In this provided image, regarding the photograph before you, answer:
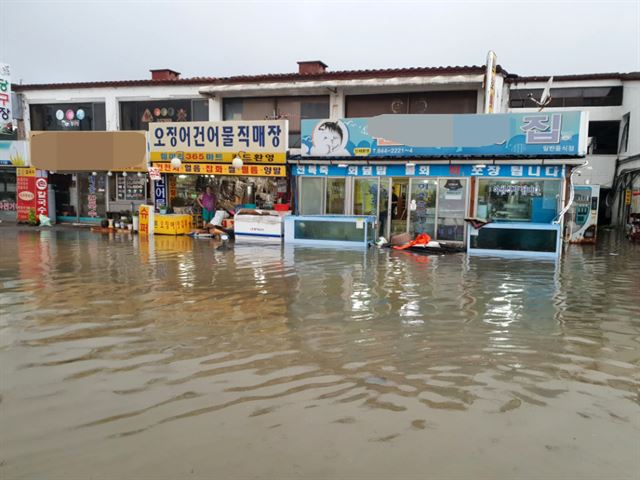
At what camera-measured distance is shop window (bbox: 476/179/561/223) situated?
587 inches

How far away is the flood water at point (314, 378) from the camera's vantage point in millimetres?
3432

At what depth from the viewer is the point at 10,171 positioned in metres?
22.4

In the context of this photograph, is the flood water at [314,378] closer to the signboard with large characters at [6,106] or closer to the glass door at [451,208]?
the glass door at [451,208]

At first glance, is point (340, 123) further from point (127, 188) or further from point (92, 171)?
point (92, 171)

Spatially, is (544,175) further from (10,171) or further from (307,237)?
(10,171)

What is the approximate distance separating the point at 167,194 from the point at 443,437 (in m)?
17.2

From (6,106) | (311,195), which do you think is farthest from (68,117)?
(311,195)

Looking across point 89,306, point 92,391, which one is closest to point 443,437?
point 92,391

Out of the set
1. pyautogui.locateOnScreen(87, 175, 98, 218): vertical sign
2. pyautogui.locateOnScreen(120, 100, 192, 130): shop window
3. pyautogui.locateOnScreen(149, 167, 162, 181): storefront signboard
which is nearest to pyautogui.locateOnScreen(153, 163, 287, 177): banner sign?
pyautogui.locateOnScreen(149, 167, 162, 181): storefront signboard

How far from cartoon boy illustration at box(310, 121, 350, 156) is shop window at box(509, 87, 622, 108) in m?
11.1

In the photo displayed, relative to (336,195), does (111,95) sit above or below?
above

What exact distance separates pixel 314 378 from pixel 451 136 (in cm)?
1219

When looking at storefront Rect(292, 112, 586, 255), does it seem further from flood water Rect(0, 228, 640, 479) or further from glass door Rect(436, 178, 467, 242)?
flood water Rect(0, 228, 640, 479)

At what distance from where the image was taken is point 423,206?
16.0m
